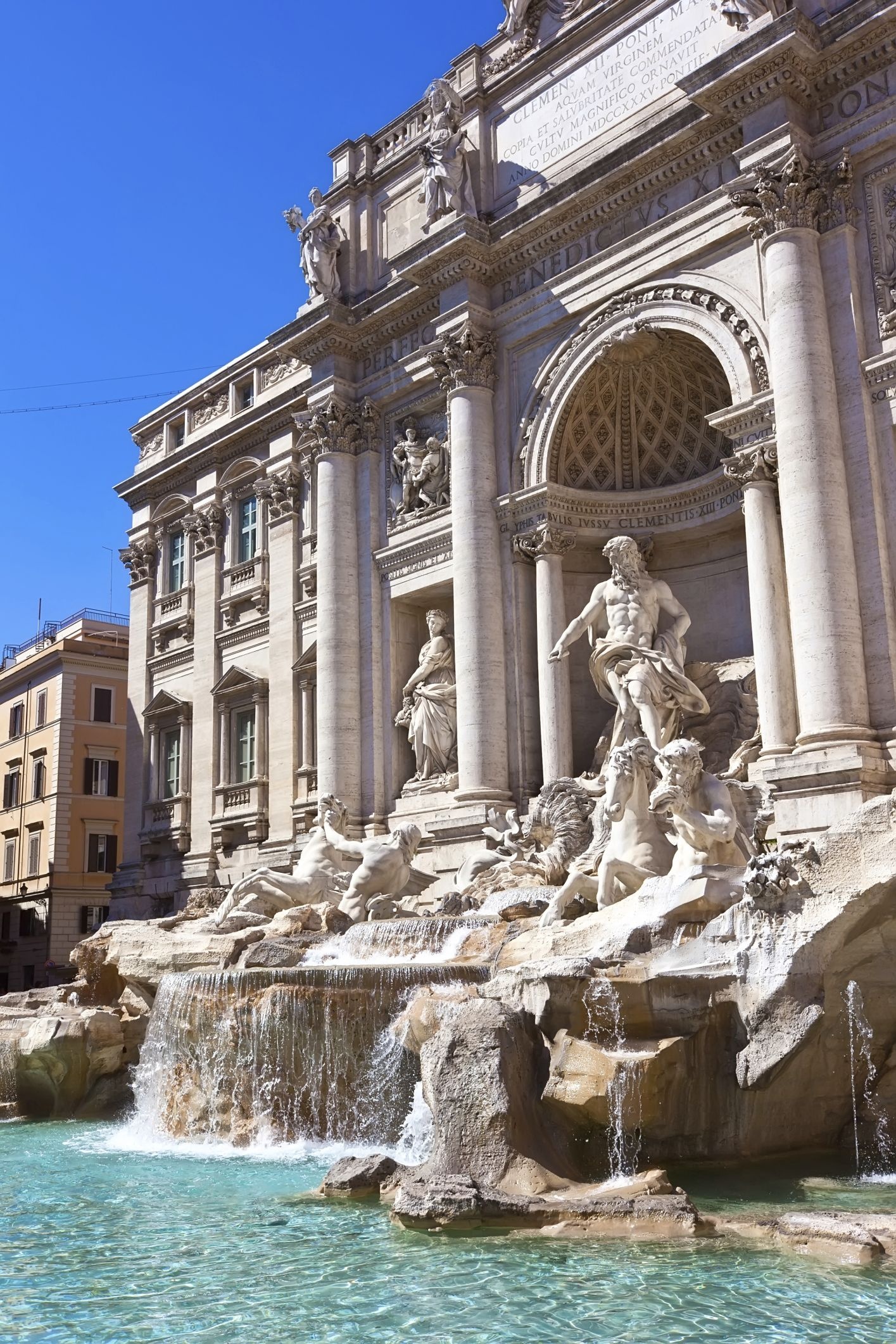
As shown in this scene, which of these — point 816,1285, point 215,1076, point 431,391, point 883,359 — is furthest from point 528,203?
point 816,1285

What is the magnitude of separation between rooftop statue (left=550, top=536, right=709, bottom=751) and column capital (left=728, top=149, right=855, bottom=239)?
4800mm

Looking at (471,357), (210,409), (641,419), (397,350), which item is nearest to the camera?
(641,419)

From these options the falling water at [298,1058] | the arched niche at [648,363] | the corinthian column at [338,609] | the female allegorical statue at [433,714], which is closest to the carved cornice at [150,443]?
the corinthian column at [338,609]

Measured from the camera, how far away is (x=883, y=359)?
16078 millimetres

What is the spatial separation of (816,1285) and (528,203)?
17.5 meters

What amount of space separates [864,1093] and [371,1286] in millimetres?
4880

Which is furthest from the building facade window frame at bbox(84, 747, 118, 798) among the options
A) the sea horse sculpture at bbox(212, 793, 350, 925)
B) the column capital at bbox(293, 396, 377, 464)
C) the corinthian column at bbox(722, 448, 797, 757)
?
the corinthian column at bbox(722, 448, 797, 757)

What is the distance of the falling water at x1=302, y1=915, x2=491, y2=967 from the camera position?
13891mm

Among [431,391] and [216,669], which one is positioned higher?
[431,391]

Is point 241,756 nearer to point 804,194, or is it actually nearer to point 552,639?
point 552,639

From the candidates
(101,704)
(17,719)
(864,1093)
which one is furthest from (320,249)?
(17,719)

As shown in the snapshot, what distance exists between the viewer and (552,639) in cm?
1995

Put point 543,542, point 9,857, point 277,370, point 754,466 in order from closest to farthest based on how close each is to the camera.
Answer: point 754,466 < point 543,542 < point 277,370 < point 9,857

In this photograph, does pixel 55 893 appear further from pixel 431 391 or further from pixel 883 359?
pixel 883 359
